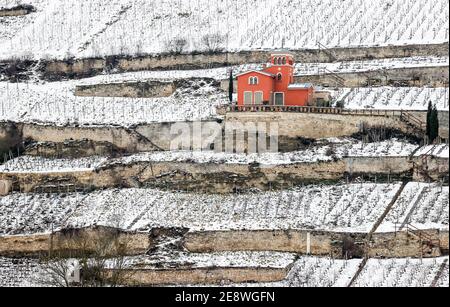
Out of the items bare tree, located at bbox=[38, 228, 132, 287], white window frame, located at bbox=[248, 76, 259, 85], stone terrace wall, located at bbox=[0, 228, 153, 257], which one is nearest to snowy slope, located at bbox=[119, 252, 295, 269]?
bare tree, located at bbox=[38, 228, 132, 287]

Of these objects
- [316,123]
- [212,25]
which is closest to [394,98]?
[316,123]

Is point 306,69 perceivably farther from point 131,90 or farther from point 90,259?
point 90,259

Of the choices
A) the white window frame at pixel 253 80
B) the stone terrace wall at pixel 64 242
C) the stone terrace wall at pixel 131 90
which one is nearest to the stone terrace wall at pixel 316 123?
the white window frame at pixel 253 80

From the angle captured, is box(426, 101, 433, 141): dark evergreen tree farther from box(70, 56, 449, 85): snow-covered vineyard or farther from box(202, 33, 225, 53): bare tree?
box(202, 33, 225, 53): bare tree

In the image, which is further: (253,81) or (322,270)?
(253,81)

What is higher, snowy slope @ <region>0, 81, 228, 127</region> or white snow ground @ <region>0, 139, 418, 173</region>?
snowy slope @ <region>0, 81, 228, 127</region>

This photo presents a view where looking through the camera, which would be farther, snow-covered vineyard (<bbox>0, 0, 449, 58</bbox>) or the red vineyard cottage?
snow-covered vineyard (<bbox>0, 0, 449, 58</bbox>)
